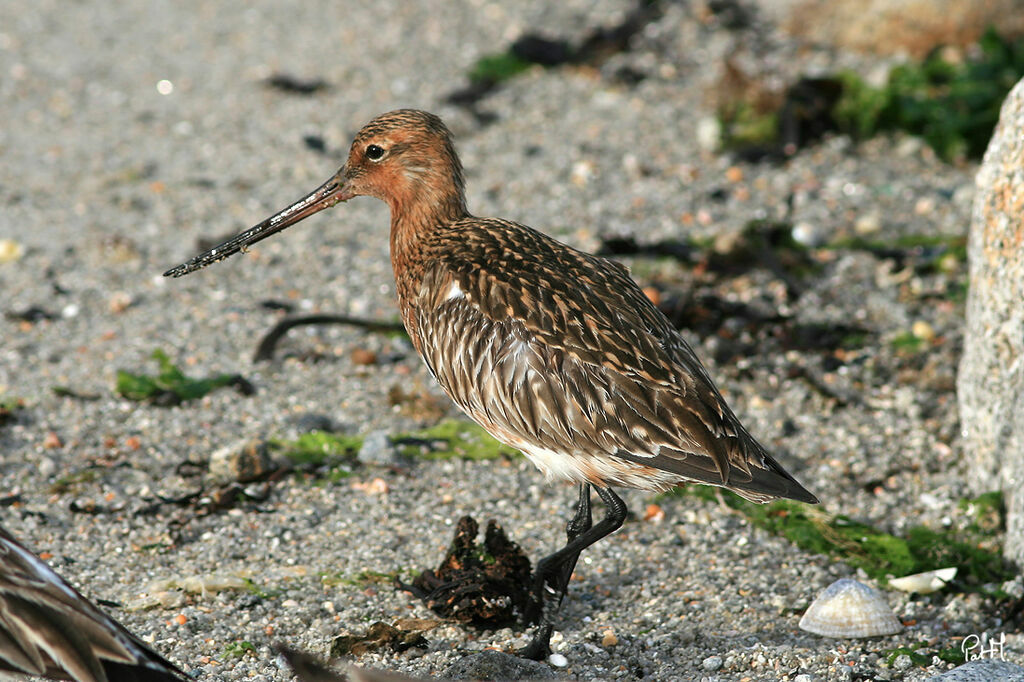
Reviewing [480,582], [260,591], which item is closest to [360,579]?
[260,591]

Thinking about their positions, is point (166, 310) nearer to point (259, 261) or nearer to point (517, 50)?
point (259, 261)

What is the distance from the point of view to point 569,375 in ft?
14.2

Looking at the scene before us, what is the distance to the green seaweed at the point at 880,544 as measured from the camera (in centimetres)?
488

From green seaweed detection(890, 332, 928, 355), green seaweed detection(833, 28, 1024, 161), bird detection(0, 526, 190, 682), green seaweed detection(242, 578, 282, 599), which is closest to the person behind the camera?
bird detection(0, 526, 190, 682)

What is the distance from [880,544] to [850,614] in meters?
0.68

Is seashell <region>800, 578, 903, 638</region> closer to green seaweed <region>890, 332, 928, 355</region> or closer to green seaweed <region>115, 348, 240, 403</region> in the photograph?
green seaweed <region>890, 332, 928, 355</region>

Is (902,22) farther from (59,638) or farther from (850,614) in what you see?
(59,638)

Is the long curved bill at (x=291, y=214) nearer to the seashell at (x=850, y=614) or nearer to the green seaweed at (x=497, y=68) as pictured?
the seashell at (x=850, y=614)

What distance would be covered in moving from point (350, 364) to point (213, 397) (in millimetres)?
753

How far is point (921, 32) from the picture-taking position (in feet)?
29.9

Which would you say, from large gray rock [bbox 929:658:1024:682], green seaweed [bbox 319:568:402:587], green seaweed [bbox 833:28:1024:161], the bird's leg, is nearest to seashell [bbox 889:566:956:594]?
large gray rock [bbox 929:658:1024:682]

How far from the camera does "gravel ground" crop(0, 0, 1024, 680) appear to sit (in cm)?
462

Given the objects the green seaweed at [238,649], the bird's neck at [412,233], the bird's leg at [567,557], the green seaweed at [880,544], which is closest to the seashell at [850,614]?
the green seaweed at [880,544]

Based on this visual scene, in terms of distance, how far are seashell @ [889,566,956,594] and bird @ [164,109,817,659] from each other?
905 mm
